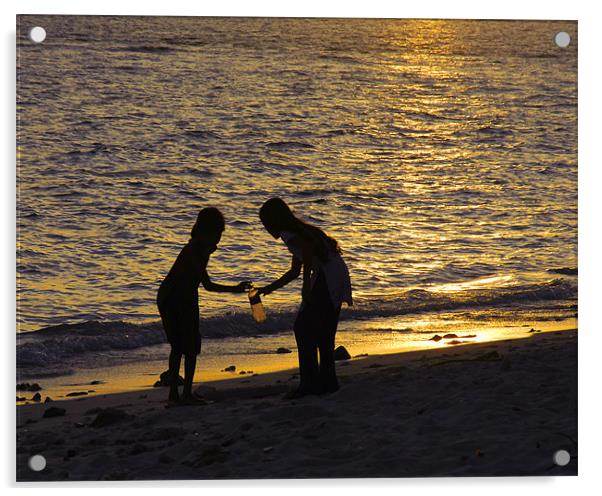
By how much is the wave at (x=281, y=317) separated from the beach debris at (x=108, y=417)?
2.59 feet

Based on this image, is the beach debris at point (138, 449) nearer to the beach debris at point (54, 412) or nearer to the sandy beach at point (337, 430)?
the sandy beach at point (337, 430)

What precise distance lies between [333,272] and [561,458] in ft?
5.62

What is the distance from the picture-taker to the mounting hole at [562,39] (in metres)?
7.83

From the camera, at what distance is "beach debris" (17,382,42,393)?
7.31 meters

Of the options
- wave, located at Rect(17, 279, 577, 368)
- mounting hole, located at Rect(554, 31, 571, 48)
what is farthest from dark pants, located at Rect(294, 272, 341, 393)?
mounting hole, located at Rect(554, 31, 571, 48)

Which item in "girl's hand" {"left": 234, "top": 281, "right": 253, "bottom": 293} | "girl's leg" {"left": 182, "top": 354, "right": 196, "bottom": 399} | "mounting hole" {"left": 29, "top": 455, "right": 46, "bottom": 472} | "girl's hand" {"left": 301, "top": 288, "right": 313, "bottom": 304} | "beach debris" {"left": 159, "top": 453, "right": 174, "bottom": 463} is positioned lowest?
"mounting hole" {"left": 29, "top": 455, "right": 46, "bottom": 472}

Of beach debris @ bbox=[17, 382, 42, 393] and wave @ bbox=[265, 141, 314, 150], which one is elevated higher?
wave @ bbox=[265, 141, 314, 150]

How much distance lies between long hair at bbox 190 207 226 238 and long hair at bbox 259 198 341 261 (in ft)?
0.86

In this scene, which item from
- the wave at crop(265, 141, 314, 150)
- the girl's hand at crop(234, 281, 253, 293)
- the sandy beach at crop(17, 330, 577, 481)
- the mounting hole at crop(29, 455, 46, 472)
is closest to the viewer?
the sandy beach at crop(17, 330, 577, 481)

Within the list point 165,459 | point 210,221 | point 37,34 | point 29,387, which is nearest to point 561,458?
point 165,459

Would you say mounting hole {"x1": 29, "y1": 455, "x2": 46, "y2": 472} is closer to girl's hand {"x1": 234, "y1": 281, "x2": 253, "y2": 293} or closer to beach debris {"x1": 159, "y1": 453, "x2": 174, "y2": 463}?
beach debris {"x1": 159, "y1": 453, "x2": 174, "y2": 463}

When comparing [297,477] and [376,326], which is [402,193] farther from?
[297,477]

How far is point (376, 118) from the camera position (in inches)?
325
